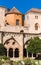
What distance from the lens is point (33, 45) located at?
5538 centimetres

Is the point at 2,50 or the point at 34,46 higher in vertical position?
the point at 34,46

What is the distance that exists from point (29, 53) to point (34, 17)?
44.1 ft

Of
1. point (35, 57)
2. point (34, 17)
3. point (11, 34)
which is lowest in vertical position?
point (35, 57)

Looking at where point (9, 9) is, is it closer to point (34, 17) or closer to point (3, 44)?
point (34, 17)

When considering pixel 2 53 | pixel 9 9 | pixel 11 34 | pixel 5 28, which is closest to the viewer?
pixel 2 53

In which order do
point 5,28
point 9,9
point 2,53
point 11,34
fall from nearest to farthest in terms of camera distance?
point 2,53 < point 11,34 < point 5,28 < point 9,9

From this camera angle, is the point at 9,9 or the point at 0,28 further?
the point at 9,9

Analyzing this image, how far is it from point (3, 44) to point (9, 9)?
20.0 m

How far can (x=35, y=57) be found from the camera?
60688 mm

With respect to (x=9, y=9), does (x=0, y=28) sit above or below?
below

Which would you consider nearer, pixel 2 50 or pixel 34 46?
pixel 34 46

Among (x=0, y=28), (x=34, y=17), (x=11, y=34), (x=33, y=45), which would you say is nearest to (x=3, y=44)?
(x=11, y=34)

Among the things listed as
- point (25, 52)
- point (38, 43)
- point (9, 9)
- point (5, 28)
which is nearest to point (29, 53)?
point (25, 52)

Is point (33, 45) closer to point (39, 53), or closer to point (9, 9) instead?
point (39, 53)
